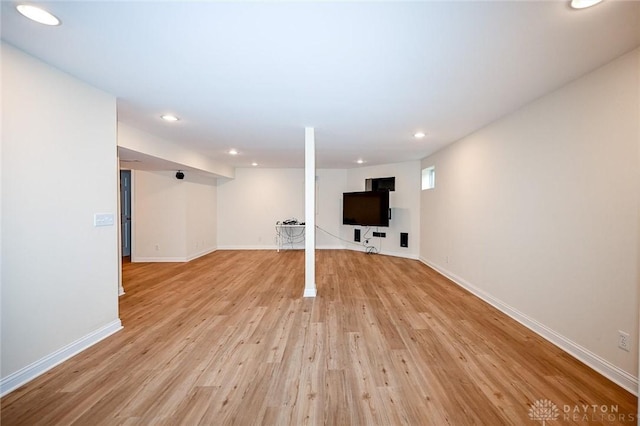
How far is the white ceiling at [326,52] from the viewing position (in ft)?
4.99

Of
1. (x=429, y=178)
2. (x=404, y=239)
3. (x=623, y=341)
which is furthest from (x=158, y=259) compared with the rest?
(x=623, y=341)

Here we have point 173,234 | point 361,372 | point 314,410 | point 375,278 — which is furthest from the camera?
point 173,234

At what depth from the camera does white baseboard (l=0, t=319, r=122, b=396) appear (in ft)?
6.03

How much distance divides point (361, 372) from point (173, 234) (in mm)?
5693

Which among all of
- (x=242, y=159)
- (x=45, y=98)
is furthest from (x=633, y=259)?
(x=242, y=159)

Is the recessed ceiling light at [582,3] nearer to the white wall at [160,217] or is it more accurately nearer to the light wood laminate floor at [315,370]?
the light wood laminate floor at [315,370]

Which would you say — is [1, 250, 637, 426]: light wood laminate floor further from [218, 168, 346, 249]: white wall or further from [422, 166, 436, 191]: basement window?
[218, 168, 346, 249]: white wall

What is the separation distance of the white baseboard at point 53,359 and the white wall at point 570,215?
4457 millimetres

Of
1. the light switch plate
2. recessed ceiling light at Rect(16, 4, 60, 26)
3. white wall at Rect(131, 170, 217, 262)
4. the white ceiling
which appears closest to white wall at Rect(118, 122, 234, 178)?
the white ceiling

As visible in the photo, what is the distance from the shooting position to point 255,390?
1.87m

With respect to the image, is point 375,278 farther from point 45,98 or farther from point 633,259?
point 45,98

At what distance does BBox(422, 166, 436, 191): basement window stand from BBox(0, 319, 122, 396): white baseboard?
5.79 meters

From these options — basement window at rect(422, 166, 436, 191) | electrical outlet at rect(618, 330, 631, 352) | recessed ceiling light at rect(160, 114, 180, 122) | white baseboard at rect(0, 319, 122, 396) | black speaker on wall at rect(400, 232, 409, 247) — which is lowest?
white baseboard at rect(0, 319, 122, 396)

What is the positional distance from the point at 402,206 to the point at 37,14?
662cm
